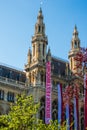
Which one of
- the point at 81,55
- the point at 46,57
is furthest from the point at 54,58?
the point at 81,55

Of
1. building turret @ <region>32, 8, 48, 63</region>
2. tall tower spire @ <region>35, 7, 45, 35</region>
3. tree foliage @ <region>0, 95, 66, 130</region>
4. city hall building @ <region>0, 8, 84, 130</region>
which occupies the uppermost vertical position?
tall tower spire @ <region>35, 7, 45, 35</region>

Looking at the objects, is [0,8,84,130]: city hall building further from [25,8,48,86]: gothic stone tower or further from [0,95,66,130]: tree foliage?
[0,95,66,130]: tree foliage

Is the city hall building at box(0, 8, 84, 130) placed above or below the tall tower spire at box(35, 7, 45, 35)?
below

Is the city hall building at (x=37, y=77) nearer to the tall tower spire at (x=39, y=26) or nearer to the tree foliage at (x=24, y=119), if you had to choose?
the tall tower spire at (x=39, y=26)

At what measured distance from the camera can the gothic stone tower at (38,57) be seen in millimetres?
70425

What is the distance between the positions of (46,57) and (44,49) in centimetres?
180

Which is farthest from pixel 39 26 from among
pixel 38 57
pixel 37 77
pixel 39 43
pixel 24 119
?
pixel 24 119

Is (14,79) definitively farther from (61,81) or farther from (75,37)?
(75,37)

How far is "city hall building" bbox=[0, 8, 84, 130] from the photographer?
67188mm

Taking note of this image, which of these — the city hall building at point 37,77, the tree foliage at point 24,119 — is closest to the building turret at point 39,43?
the city hall building at point 37,77

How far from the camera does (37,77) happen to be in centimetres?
6919

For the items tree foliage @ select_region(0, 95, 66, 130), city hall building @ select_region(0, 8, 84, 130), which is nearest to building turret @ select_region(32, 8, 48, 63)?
city hall building @ select_region(0, 8, 84, 130)

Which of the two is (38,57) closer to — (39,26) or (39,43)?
(39,43)

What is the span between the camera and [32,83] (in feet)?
231
